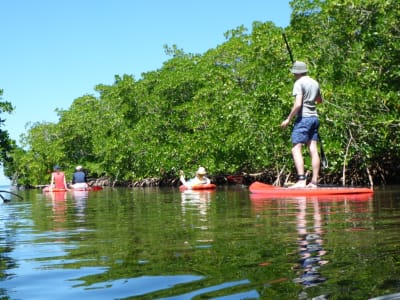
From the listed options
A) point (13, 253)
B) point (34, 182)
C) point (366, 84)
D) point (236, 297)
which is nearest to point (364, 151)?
point (366, 84)

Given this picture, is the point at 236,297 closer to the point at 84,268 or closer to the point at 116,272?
the point at 116,272

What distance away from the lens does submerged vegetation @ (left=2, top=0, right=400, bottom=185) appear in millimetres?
15852

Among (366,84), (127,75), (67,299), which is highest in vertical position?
(127,75)

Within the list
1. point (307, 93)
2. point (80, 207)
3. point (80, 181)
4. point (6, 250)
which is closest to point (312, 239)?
point (6, 250)

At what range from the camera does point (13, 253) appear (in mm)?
3594

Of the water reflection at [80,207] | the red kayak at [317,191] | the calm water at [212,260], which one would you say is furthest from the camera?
the red kayak at [317,191]

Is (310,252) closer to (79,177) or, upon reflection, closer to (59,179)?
(59,179)

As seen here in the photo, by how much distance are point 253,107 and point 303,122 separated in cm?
1196

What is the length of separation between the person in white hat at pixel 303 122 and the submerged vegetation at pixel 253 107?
194 inches

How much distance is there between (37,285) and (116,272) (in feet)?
1.15

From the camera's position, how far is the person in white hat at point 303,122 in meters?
8.95

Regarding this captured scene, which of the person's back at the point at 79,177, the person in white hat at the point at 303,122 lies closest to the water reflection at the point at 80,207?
the person in white hat at the point at 303,122

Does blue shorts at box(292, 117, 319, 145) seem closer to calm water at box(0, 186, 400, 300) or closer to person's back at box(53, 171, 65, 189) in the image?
calm water at box(0, 186, 400, 300)

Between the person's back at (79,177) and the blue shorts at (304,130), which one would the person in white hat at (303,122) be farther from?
the person's back at (79,177)
